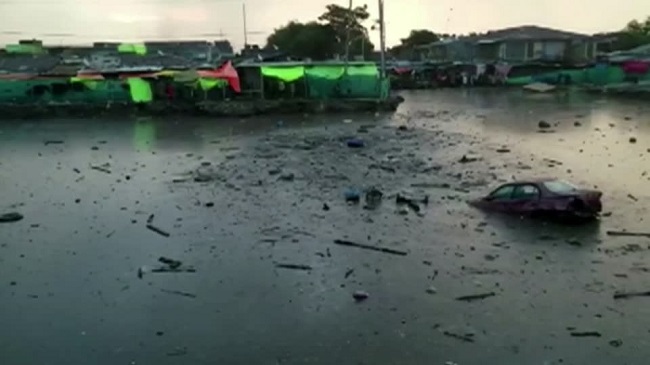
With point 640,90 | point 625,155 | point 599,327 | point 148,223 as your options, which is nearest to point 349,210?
point 148,223

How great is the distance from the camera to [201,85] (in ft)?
156

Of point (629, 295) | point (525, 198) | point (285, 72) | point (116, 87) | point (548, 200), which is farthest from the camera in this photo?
point (116, 87)

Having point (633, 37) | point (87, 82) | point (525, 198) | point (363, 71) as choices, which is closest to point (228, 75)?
point (363, 71)

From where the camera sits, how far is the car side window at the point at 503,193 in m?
18.3

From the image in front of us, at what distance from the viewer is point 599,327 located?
11.1 m

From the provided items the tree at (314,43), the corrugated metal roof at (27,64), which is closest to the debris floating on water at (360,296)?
the corrugated metal roof at (27,64)

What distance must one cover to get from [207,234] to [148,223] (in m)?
2.13

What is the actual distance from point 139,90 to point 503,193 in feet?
113

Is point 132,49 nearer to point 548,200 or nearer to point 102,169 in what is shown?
point 102,169

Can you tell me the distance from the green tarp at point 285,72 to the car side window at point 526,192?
31275 millimetres

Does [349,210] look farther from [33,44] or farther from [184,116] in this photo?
[33,44]

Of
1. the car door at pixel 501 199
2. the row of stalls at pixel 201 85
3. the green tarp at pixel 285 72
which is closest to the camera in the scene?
the car door at pixel 501 199

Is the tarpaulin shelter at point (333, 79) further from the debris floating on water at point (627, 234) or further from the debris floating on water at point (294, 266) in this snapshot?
the debris floating on water at point (294, 266)

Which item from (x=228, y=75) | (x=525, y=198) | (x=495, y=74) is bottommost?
(x=525, y=198)
